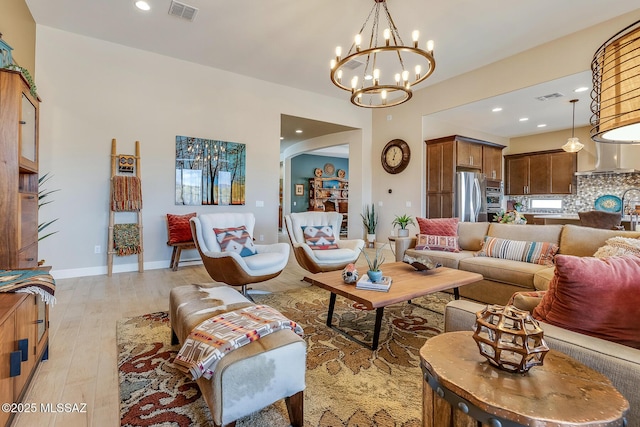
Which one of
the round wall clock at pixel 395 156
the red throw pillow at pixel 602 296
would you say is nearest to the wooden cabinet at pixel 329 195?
the round wall clock at pixel 395 156

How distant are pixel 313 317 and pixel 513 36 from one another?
4.54m

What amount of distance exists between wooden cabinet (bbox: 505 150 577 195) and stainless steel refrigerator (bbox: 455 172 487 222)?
2451 millimetres

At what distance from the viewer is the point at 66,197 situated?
163 inches

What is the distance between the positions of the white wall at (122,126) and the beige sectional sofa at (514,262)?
11.8 feet

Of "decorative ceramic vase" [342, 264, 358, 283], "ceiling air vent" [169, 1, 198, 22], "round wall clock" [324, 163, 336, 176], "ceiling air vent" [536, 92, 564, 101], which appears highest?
"ceiling air vent" [169, 1, 198, 22]

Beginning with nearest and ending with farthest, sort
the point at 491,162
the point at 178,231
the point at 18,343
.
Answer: the point at 18,343
the point at 178,231
the point at 491,162

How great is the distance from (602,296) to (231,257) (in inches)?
105

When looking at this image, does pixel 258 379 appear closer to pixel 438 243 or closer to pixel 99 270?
pixel 438 243

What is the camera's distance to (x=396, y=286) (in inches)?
93.7

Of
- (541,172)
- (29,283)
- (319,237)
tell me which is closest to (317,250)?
(319,237)

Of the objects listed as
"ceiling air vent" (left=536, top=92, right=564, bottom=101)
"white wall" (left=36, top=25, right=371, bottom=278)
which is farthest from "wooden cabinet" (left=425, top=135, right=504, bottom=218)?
"white wall" (left=36, top=25, right=371, bottom=278)

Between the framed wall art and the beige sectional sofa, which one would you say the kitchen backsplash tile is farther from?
the framed wall art

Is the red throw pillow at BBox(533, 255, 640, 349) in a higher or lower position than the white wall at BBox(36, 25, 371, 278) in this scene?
lower

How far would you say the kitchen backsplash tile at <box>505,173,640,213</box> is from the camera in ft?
21.5
